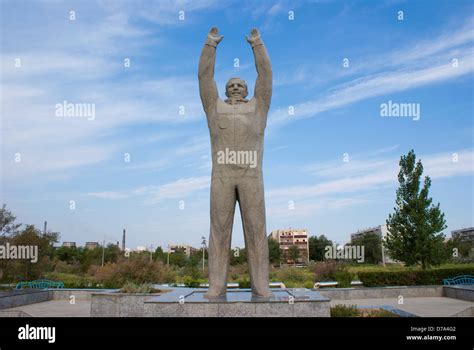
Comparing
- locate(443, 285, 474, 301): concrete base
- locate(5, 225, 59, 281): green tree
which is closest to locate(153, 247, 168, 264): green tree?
locate(5, 225, 59, 281): green tree

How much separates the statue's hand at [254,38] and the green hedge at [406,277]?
42.9 feet

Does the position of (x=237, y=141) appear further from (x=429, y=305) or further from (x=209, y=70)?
(x=429, y=305)

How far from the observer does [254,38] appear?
9.20 m

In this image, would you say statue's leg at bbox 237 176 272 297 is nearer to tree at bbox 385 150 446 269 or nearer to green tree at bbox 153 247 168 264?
tree at bbox 385 150 446 269

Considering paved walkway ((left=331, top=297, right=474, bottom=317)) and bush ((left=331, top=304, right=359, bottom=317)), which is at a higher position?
bush ((left=331, top=304, right=359, bottom=317))

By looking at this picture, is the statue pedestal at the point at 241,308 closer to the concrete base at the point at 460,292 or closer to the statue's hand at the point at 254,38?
the statue's hand at the point at 254,38

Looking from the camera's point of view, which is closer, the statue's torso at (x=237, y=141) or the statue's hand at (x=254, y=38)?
the statue's torso at (x=237, y=141)

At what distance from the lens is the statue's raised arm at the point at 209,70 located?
9102 mm

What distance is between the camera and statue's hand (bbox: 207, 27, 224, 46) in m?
9.15

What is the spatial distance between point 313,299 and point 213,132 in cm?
403

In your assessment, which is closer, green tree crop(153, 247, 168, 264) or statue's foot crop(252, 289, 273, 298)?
statue's foot crop(252, 289, 273, 298)

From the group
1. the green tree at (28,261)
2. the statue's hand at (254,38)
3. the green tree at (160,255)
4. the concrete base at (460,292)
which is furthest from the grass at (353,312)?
the green tree at (160,255)
